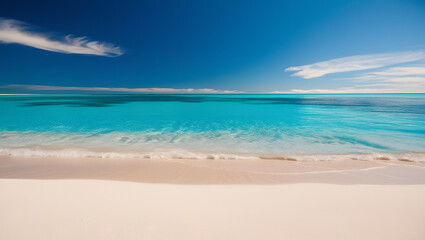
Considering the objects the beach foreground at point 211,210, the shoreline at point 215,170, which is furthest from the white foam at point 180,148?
the beach foreground at point 211,210

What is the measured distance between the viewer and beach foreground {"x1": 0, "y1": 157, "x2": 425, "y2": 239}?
2086mm

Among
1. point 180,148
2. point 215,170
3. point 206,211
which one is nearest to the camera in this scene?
point 206,211

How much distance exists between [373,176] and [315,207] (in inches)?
113

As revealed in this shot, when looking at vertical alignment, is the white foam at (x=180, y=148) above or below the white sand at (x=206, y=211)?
below

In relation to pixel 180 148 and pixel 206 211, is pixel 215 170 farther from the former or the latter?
pixel 180 148

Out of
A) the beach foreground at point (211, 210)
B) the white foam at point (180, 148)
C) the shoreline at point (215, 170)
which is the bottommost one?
the white foam at point (180, 148)

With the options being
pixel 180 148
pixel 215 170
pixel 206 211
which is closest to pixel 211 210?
pixel 206 211

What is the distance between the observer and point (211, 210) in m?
2.49

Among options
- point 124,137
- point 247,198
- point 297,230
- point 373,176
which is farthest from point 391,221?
point 124,137

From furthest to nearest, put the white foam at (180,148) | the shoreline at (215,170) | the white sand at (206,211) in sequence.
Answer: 1. the white foam at (180,148)
2. the shoreline at (215,170)
3. the white sand at (206,211)

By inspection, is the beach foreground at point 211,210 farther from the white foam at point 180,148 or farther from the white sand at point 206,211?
the white foam at point 180,148

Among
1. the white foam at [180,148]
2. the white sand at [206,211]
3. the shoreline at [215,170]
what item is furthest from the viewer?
the white foam at [180,148]

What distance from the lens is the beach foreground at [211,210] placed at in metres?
2.09

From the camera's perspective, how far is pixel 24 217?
7.38 ft
